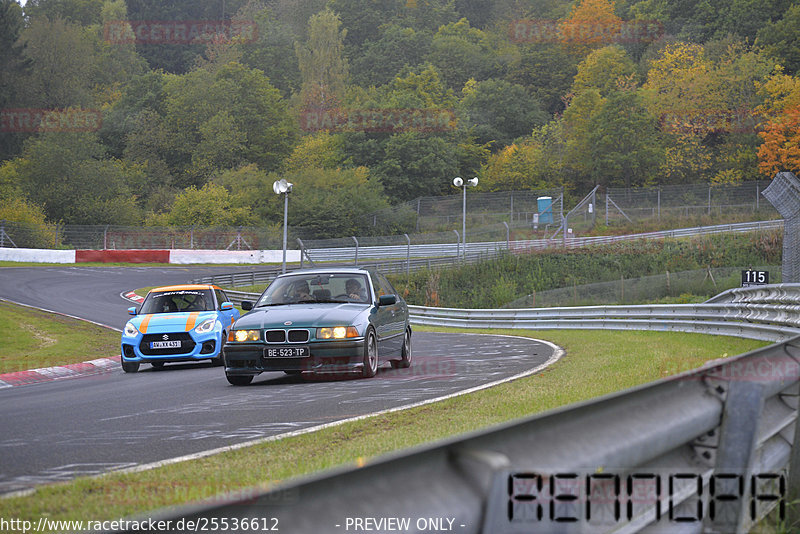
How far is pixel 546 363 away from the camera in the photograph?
13531 millimetres

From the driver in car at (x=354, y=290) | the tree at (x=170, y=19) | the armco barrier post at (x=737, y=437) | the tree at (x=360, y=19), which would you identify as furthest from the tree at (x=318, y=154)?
the armco barrier post at (x=737, y=437)

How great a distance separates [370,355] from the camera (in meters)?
11.2

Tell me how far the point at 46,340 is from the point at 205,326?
799cm

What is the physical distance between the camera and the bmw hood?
35.3ft

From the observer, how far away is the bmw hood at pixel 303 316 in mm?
10758

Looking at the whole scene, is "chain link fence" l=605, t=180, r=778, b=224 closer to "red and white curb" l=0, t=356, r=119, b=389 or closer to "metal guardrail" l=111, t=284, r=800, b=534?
"red and white curb" l=0, t=356, r=119, b=389

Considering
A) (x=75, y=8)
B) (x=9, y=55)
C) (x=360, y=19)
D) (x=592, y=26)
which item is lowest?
(x=9, y=55)

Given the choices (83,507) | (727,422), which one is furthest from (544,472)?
(83,507)

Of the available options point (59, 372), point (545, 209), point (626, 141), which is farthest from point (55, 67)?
point (59, 372)

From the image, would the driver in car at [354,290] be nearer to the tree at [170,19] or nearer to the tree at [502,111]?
the tree at [502,111]

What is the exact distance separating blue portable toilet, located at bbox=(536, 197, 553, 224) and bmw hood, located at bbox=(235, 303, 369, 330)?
1974 inches

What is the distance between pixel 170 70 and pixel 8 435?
132 m

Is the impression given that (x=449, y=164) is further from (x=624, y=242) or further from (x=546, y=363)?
(x=546, y=363)

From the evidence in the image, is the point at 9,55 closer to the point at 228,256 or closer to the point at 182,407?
the point at 228,256
